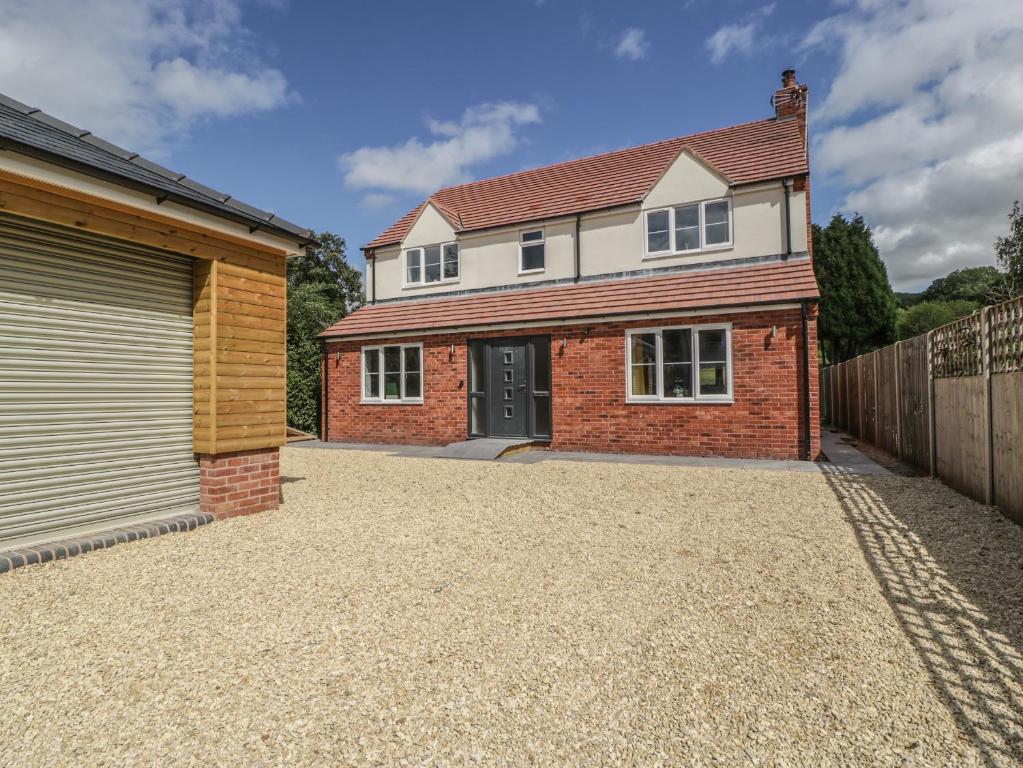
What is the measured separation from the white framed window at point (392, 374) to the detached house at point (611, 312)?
0.04 m

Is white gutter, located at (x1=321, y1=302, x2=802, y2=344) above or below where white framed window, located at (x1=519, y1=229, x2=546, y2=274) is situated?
below

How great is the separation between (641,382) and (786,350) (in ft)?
9.22

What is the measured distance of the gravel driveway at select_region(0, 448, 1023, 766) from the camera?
87.2 inches

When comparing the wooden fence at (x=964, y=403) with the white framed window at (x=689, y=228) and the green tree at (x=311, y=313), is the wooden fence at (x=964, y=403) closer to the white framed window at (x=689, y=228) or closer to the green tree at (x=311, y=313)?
the white framed window at (x=689, y=228)

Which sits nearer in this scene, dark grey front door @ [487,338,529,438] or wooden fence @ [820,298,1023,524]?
wooden fence @ [820,298,1023,524]

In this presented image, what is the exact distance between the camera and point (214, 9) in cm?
760

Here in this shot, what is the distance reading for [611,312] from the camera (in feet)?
37.8

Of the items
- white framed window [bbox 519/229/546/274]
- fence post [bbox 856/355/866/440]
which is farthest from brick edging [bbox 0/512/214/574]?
fence post [bbox 856/355/866/440]

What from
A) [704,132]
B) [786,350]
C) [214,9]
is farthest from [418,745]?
[704,132]

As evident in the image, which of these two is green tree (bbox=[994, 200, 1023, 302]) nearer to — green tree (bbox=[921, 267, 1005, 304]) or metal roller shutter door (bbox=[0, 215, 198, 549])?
green tree (bbox=[921, 267, 1005, 304])

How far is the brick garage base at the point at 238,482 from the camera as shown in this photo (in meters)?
5.91

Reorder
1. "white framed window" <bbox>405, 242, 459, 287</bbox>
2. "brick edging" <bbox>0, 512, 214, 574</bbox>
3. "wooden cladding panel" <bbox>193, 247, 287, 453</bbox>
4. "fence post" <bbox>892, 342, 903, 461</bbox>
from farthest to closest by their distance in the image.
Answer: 1. "white framed window" <bbox>405, 242, 459, 287</bbox>
2. "fence post" <bbox>892, 342, 903, 461</bbox>
3. "wooden cladding panel" <bbox>193, 247, 287, 453</bbox>
4. "brick edging" <bbox>0, 512, 214, 574</bbox>

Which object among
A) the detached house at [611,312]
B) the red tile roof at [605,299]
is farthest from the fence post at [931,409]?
the red tile roof at [605,299]

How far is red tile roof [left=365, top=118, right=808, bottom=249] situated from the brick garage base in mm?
9848
